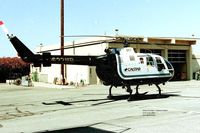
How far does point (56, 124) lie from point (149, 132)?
4.05m

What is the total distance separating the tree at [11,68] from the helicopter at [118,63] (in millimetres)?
45531

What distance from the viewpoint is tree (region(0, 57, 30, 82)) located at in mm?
67438

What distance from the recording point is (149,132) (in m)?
11.6

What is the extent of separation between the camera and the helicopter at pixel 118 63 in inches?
849

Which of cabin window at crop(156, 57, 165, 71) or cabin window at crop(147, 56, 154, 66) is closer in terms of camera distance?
cabin window at crop(147, 56, 154, 66)

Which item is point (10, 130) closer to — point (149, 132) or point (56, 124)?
point (56, 124)

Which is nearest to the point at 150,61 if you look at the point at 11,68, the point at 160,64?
the point at 160,64

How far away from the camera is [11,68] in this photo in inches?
2744

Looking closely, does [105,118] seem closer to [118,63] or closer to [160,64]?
[118,63]

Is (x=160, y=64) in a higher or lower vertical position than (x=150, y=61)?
lower

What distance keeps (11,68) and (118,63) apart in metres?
51.0

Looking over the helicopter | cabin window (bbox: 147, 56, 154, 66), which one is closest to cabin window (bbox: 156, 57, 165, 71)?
the helicopter

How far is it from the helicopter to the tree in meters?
45.5

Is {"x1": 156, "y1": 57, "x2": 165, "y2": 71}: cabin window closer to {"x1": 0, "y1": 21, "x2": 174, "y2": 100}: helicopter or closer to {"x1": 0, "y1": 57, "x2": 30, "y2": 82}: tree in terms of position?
{"x1": 0, "y1": 21, "x2": 174, "y2": 100}: helicopter
